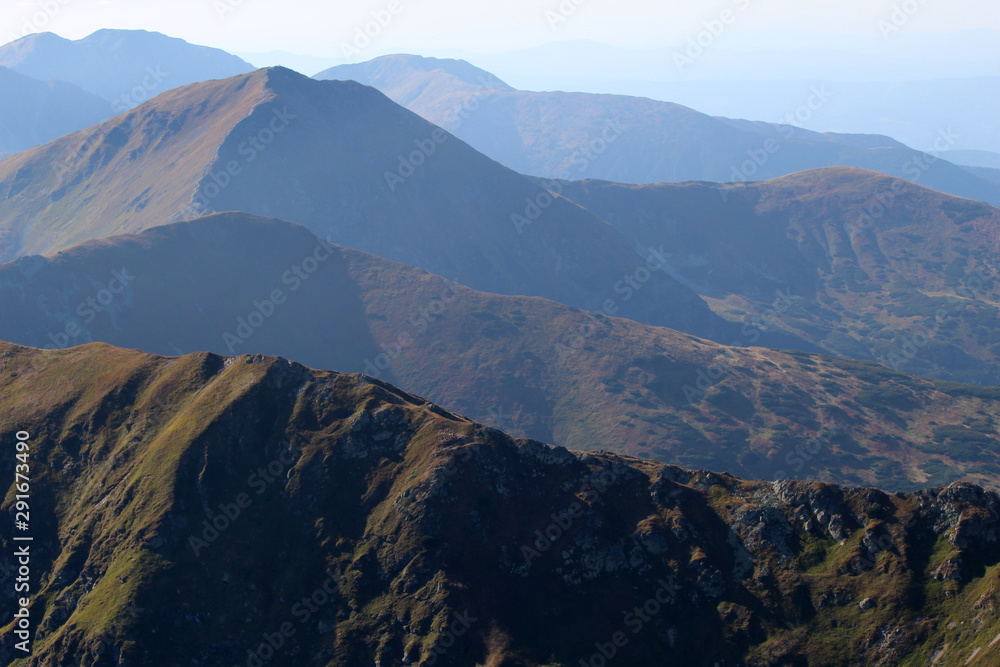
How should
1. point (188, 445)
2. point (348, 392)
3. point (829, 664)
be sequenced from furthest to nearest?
1. point (348, 392)
2. point (188, 445)
3. point (829, 664)

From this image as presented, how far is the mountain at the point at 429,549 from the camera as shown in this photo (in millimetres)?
79562

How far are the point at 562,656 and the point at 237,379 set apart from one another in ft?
210

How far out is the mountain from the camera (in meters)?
79.6

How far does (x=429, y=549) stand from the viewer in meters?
90.2

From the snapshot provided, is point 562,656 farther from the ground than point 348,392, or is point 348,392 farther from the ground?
point 348,392

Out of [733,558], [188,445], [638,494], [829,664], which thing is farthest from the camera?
[188,445]

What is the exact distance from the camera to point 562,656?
79875mm

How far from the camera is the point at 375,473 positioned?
100 meters

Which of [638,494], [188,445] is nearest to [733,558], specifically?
[638,494]

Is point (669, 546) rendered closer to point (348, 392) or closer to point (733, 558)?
point (733, 558)

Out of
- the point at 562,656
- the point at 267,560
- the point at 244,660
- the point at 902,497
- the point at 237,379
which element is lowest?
the point at 244,660

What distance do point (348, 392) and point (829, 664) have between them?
72.9 metres

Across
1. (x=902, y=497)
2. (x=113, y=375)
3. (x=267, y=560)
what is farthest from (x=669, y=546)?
(x=113, y=375)

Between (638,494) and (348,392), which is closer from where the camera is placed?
(638,494)
